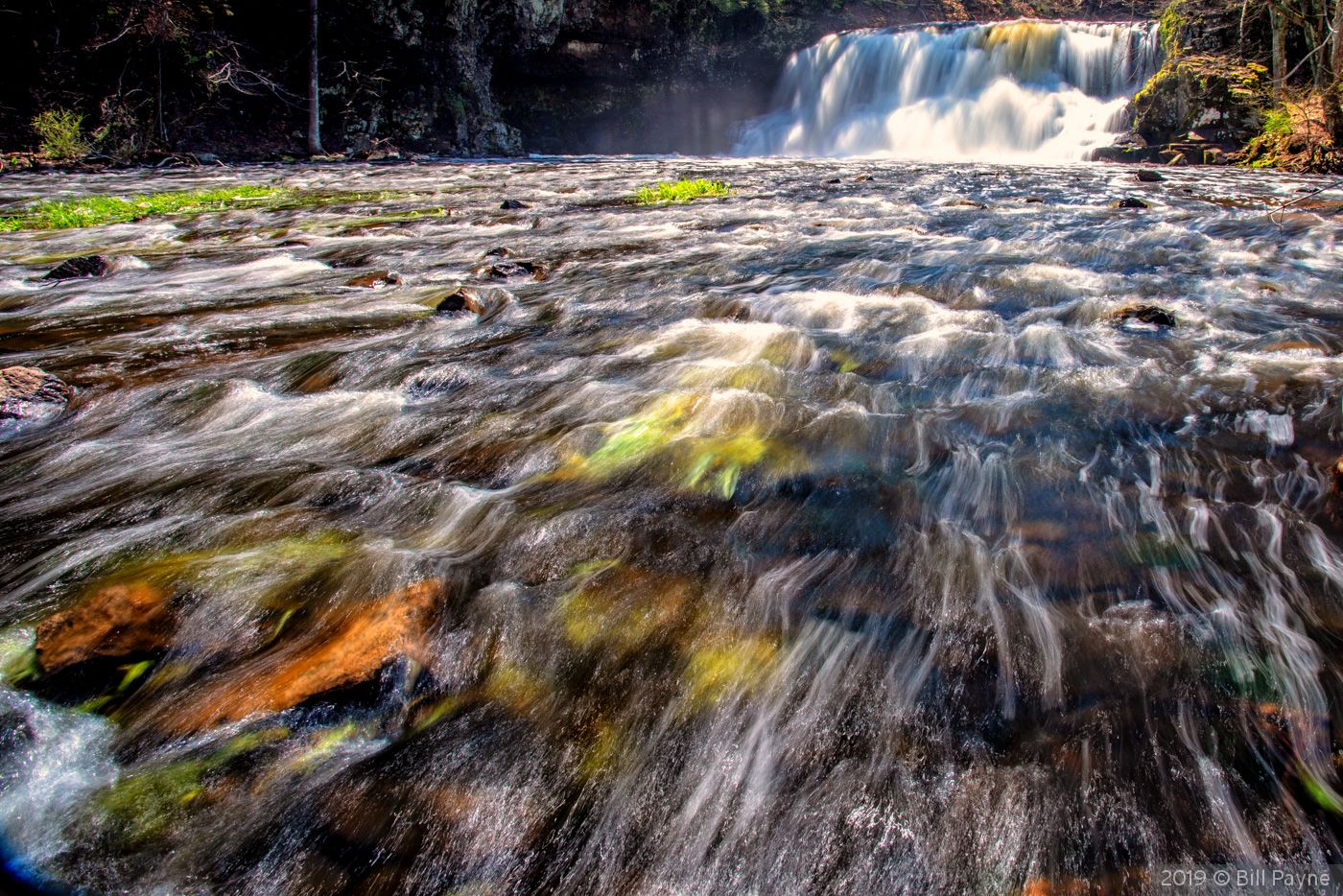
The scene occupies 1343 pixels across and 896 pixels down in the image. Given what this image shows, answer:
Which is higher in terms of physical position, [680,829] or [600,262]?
[600,262]

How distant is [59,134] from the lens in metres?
16.3

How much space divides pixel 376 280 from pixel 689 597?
518 centimetres

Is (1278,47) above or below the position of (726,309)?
above

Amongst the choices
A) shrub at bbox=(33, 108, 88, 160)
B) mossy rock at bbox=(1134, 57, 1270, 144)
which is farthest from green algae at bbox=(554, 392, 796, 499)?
shrub at bbox=(33, 108, 88, 160)

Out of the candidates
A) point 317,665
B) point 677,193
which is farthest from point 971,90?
point 317,665

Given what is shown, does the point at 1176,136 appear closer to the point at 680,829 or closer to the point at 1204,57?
the point at 1204,57

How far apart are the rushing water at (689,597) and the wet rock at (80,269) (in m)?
1.63

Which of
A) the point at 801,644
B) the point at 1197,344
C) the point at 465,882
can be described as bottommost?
the point at 465,882

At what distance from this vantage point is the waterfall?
73.1 feet

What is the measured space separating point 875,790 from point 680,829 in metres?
0.45

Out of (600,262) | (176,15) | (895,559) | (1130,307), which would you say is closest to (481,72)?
(176,15)

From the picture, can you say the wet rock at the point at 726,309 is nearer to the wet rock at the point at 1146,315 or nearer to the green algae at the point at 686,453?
the green algae at the point at 686,453

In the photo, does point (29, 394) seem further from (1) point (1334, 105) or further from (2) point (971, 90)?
(2) point (971, 90)

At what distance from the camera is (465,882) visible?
1.33 m
